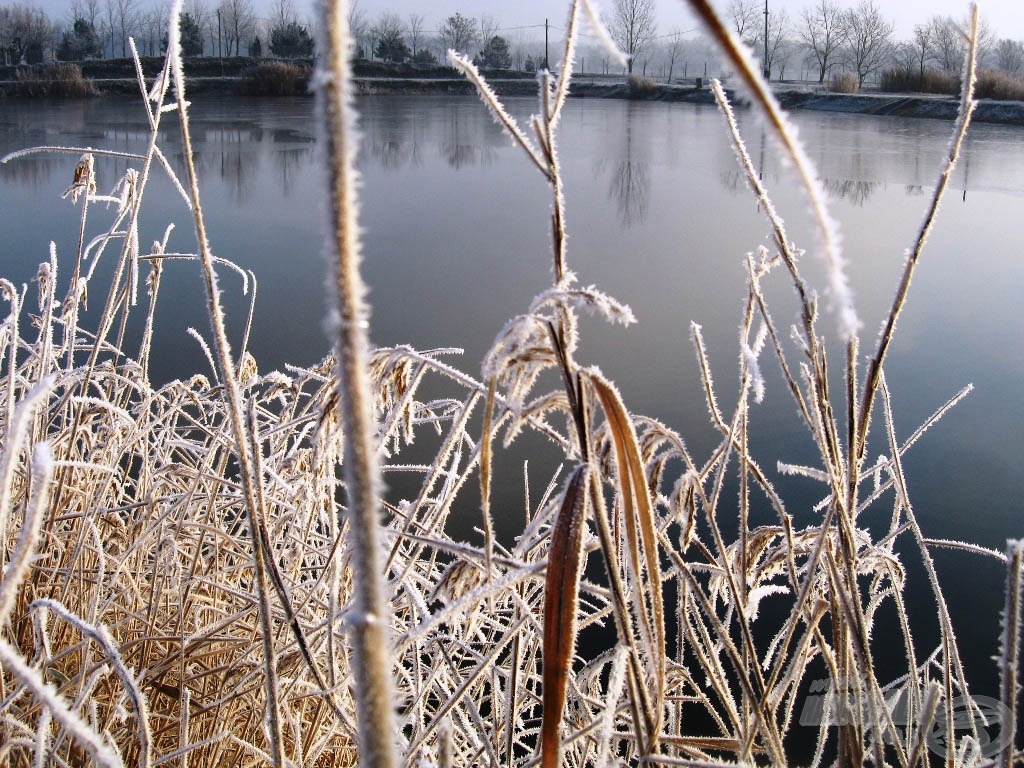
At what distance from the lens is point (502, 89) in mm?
17203

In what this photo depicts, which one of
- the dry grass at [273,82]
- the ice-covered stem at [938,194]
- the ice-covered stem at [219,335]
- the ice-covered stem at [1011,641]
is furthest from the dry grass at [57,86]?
the ice-covered stem at [1011,641]

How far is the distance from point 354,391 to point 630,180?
6030 mm

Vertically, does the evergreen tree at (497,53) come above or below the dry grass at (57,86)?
above

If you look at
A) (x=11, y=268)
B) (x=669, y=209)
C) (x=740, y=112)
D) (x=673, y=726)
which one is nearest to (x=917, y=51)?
(x=740, y=112)

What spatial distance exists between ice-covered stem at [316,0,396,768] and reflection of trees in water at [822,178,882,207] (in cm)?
521

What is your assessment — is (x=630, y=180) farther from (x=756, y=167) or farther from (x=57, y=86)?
(x=57, y=86)

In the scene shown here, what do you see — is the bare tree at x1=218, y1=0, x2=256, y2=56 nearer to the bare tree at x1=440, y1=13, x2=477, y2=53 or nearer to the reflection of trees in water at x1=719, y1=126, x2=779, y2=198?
the bare tree at x1=440, y1=13, x2=477, y2=53

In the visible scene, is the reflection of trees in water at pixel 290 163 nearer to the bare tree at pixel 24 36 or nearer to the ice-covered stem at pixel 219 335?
the ice-covered stem at pixel 219 335

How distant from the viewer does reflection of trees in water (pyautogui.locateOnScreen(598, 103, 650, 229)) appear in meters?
4.84

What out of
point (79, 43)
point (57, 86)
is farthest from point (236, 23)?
point (57, 86)

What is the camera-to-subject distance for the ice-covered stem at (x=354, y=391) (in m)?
0.14

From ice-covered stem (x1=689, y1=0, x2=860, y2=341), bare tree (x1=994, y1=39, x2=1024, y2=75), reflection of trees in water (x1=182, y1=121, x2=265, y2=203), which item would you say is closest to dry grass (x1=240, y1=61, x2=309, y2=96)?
reflection of trees in water (x1=182, y1=121, x2=265, y2=203)

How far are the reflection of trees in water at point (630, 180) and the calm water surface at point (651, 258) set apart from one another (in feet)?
0.11

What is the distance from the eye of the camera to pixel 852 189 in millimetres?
5332
